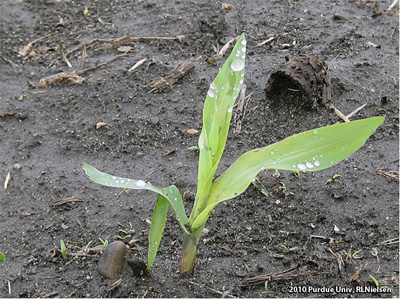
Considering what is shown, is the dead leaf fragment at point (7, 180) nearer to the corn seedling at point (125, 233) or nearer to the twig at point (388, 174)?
the corn seedling at point (125, 233)

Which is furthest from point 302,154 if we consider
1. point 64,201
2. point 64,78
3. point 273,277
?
point 64,78

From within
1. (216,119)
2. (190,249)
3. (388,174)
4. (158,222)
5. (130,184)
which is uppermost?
(216,119)

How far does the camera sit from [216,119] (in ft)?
4.31

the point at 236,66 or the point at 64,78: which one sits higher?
the point at 236,66

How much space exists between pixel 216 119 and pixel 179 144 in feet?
2.42

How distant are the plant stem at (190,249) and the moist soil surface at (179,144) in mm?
43

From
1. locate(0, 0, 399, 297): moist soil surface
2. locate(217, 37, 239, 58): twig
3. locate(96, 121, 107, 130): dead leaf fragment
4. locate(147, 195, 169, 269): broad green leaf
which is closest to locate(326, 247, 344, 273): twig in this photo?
locate(0, 0, 399, 297): moist soil surface

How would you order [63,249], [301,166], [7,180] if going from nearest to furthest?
[301,166] < [63,249] < [7,180]

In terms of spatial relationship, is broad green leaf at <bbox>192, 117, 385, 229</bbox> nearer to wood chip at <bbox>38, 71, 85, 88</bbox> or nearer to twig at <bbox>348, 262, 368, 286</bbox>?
twig at <bbox>348, 262, 368, 286</bbox>

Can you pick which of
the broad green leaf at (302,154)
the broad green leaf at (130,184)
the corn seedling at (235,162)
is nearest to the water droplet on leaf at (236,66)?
the corn seedling at (235,162)

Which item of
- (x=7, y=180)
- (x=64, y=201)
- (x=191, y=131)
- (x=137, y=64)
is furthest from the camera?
(x=137, y=64)

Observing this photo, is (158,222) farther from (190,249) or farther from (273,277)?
(273,277)

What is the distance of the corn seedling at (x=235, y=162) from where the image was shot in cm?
124

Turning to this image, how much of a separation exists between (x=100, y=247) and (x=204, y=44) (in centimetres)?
135
